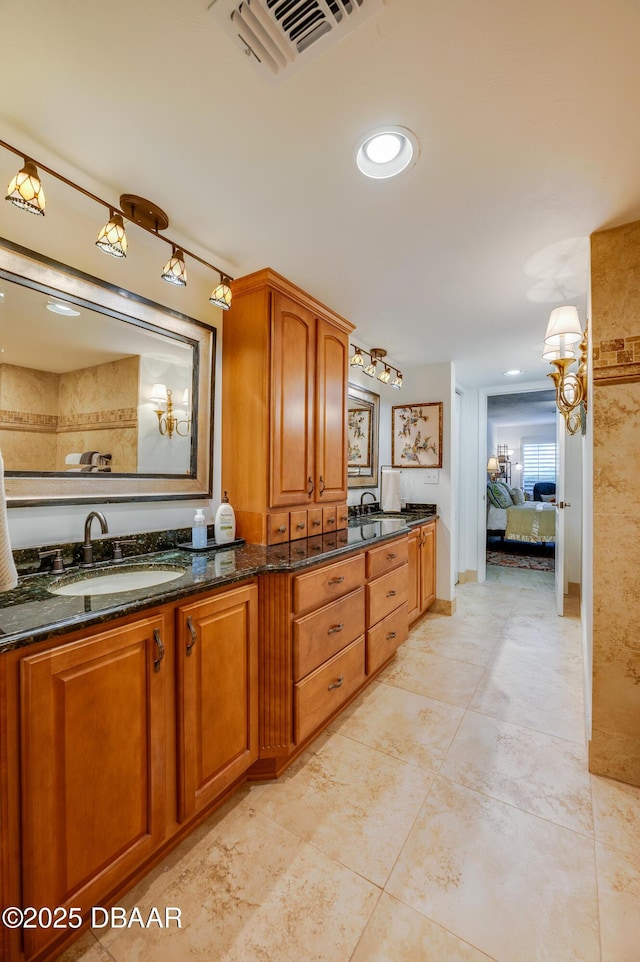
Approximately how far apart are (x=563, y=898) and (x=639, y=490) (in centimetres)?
143

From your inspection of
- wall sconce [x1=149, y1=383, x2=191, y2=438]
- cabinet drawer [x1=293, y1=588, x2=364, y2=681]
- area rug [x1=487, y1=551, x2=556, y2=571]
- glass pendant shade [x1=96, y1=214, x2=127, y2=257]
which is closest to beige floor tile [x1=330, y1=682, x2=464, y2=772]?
cabinet drawer [x1=293, y1=588, x2=364, y2=681]

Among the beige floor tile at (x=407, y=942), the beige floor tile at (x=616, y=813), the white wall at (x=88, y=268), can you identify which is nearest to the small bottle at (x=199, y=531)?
the white wall at (x=88, y=268)

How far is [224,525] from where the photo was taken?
192 cm

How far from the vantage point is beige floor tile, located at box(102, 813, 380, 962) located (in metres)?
1.00

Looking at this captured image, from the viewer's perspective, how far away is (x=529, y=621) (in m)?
3.37

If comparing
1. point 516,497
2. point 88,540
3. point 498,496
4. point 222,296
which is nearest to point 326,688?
point 88,540

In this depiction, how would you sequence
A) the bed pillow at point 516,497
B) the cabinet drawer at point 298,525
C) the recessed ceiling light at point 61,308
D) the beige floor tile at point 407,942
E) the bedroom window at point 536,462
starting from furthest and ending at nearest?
the bedroom window at point 536,462 → the bed pillow at point 516,497 → the cabinet drawer at point 298,525 → the recessed ceiling light at point 61,308 → the beige floor tile at point 407,942

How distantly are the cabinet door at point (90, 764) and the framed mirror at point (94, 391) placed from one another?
737 mm

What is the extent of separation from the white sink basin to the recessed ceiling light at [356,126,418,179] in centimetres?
163

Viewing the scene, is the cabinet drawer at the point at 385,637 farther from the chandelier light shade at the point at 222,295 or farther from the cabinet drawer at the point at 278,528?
the chandelier light shade at the point at 222,295

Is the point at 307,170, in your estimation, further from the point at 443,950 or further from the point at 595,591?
the point at 443,950

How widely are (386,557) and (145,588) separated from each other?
59.3 inches

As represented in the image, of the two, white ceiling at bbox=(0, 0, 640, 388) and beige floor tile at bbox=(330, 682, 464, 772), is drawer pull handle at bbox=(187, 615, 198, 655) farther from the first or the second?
white ceiling at bbox=(0, 0, 640, 388)

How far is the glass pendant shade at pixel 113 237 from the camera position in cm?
129
